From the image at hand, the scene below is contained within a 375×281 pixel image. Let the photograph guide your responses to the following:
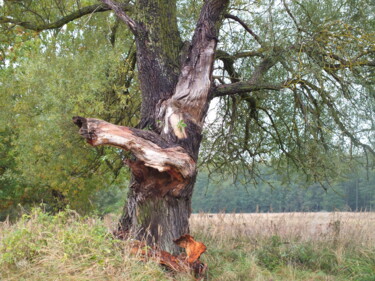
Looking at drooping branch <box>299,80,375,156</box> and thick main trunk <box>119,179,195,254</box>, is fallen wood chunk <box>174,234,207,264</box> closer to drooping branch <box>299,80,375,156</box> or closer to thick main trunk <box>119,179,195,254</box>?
thick main trunk <box>119,179,195,254</box>

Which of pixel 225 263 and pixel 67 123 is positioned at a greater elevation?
→ pixel 67 123

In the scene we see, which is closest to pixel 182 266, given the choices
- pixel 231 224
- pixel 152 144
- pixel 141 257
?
pixel 141 257

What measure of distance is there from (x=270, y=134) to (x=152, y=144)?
4.49 metres

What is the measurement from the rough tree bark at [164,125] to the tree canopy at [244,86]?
8.0 inches

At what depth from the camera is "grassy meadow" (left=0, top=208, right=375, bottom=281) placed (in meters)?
5.14

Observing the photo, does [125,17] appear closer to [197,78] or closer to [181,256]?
[197,78]

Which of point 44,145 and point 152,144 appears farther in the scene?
point 44,145

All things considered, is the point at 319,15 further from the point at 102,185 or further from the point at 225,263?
the point at 102,185

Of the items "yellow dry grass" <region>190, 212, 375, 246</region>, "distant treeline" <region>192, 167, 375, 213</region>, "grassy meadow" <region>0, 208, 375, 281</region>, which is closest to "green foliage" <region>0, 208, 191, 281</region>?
"grassy meadow" <region>0, 208, 375, 281</region>

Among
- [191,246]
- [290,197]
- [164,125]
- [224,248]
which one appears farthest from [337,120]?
[290,197]

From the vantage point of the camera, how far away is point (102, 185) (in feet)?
44.7

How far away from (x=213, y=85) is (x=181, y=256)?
2.86 meters

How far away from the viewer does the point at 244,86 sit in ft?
24.5

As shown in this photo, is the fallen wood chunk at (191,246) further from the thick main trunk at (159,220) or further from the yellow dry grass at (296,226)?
the yellow dry grass at (296,226)
